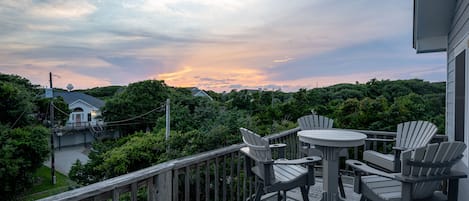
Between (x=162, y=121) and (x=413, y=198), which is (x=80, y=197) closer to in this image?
(x=413, y=198)

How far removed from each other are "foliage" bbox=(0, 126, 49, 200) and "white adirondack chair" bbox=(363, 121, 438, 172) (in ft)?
44.4

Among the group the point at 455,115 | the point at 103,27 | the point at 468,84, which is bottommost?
Answer: the point at 455,115

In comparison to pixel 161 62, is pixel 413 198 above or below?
below

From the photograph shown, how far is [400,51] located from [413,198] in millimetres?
7918

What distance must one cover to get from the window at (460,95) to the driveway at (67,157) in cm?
1807

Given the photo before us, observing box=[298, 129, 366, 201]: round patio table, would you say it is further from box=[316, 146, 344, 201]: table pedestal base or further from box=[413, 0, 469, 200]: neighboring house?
box=[413, 0, 469, 200]: neighboring house

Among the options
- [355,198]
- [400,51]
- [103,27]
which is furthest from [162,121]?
[355,198]

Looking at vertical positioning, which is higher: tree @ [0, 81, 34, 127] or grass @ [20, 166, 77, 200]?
tree @ [0, 81, 34, 127]

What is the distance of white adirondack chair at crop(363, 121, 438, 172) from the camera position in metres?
3.00

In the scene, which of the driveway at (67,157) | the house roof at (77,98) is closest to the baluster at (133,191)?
the driveway at (67,157)

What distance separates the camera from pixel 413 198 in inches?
78.7

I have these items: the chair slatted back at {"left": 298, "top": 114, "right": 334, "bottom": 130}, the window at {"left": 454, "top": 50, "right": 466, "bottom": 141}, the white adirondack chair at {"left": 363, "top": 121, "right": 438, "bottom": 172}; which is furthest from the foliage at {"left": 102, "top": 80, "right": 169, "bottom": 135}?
the window at {"left": 454, "top": 50, "right": 466, "bottom": 141}

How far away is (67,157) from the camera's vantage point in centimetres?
2017

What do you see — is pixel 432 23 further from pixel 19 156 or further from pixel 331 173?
pixel 19 156
